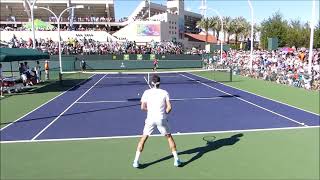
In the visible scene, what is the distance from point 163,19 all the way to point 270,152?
69.2 m

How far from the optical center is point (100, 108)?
16.6m

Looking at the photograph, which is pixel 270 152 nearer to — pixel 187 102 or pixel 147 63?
pixel 187 102

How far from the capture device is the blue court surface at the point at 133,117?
11646mm

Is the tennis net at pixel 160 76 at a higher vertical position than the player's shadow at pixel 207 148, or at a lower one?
higher

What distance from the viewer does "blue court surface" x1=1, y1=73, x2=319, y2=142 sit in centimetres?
1165

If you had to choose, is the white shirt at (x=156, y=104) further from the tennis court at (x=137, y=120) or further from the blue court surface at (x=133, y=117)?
the blue court surface at (x=133, y=117)

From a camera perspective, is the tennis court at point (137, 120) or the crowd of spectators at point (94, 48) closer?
the tennis court at point (137, 120)

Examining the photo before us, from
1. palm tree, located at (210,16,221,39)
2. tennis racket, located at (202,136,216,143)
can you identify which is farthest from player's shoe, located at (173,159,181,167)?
palm tree, located at (210,16,221,39)

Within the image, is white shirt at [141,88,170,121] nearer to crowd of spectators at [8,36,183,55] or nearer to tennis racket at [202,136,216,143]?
tennis racket at [202,136,216,143]

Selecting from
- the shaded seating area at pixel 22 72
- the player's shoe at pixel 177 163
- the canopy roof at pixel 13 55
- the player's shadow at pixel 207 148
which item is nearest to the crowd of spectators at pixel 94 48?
the shaded seating area at pixel 22 72

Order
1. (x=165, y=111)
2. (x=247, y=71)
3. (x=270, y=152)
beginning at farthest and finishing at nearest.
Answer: (x=247, y=71) < (x=270, y=152) < (x=165, y=111)

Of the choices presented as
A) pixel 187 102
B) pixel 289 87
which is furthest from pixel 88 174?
pixel 289 87

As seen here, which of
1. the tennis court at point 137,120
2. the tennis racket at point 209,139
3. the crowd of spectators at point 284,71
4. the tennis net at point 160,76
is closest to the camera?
the tennis racket at point 209,139

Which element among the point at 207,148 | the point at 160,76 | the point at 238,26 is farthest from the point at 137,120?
the point at 238,26
